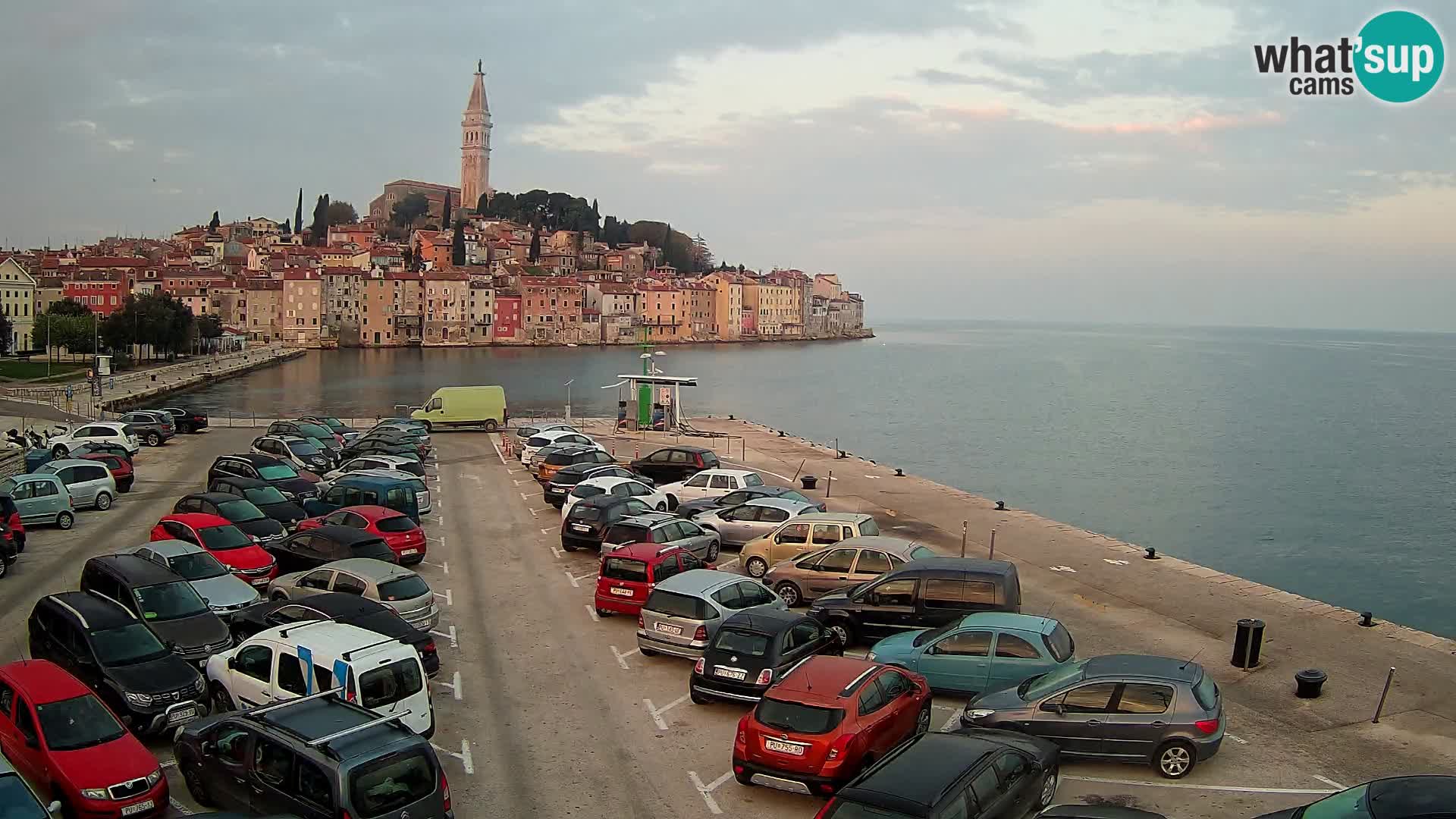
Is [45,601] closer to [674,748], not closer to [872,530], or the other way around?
[674,748]

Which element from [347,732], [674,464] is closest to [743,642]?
[347,732]

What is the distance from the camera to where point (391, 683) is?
381 inches

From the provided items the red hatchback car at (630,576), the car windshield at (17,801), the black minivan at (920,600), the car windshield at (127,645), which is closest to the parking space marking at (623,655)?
the red hatchback car at (630,576)

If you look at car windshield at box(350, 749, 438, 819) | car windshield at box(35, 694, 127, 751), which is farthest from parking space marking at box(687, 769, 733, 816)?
car windshield at box(35, 694, 127, 751)

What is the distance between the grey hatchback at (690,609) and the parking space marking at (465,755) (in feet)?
9.27

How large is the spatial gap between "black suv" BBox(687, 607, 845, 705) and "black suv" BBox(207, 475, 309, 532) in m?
10.5

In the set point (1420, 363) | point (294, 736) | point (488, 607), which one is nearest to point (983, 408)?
point (488, 607)

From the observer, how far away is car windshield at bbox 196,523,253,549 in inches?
632

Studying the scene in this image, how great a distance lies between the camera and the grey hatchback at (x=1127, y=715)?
944 centimetres

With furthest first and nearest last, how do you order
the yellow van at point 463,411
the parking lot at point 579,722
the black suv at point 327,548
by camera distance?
1. the yellow van at point 463,411
2. the black suv at point 327,548
3. the parking lot at point 579,722

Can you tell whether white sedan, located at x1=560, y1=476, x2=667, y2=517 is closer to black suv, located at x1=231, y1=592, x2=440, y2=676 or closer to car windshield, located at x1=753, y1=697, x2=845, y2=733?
black suv, located at x1=231, y1=592, x2=440, y2=676

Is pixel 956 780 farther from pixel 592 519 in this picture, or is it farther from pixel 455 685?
pixel 592 519

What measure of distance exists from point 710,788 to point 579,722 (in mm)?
2074

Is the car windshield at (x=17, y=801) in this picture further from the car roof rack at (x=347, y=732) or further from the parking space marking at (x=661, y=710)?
the parking space marking at (x=661, y=710)
